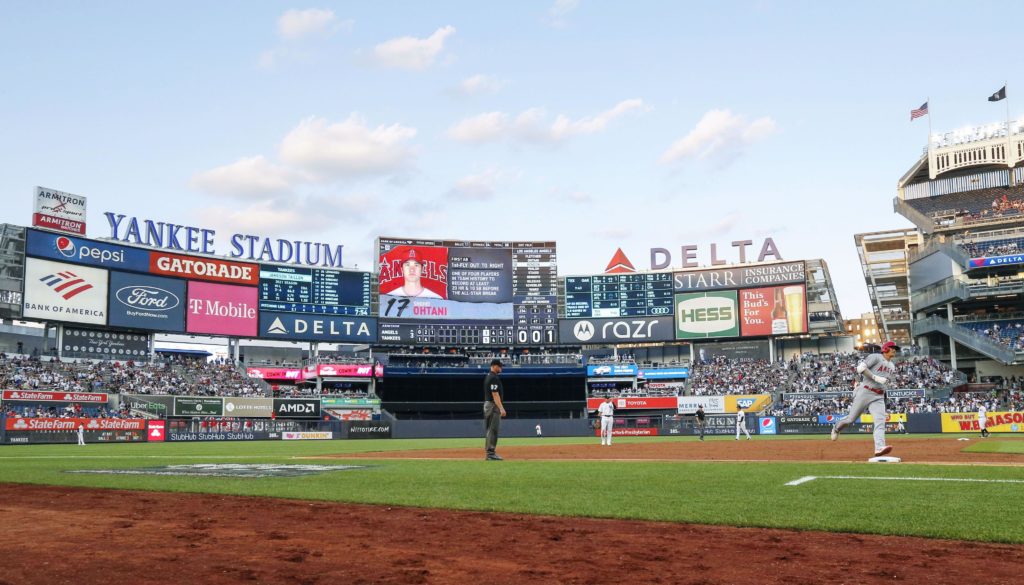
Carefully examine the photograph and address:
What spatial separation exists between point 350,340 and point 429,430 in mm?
14909

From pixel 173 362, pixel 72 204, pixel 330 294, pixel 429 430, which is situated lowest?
pixel 429 430

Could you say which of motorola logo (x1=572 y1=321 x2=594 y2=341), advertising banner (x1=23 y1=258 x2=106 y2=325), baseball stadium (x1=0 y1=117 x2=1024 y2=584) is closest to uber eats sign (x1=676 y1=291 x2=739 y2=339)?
baseball stadium (x1=0 y1=117 x2=1024 y2=584)

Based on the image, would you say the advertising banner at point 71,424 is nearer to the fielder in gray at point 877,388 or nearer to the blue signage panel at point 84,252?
the blue signage panel at point 84,252

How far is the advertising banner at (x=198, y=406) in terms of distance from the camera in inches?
1984

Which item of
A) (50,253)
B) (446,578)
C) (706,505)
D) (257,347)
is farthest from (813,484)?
(257,347)

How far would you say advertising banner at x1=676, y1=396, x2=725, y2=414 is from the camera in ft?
191

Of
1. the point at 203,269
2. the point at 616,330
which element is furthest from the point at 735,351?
the point at 203,269

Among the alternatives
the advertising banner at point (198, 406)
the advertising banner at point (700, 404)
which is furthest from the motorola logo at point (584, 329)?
the advertising banner at point (198, 406)

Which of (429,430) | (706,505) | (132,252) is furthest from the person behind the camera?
(132,252)

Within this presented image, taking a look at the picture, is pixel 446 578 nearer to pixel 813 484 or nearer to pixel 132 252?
pixel 813 484

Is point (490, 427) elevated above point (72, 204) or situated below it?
below

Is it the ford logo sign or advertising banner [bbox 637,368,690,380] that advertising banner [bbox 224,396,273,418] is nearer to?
the ford logo sign

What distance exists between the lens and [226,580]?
185 inches

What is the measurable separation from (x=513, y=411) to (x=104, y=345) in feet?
98.1
